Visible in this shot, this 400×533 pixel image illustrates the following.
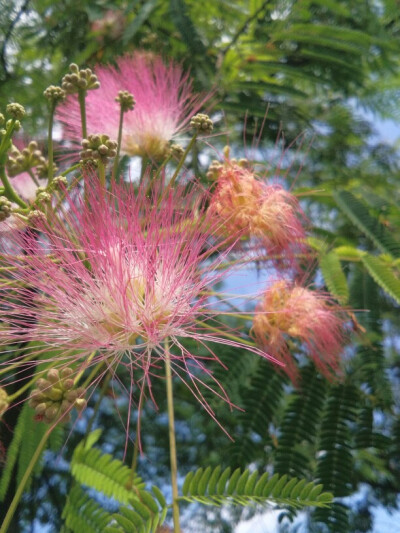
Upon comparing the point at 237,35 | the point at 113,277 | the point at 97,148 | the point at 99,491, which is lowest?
the point at 99,491

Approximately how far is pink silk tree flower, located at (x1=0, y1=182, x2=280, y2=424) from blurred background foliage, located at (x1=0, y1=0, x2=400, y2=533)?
1.90ft

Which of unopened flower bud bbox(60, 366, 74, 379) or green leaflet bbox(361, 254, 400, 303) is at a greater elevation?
green leaflet bbox(361, 254, 400, 303)

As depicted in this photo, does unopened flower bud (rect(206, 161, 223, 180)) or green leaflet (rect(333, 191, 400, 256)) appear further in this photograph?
green leaflet (rect(333, 191, 400, 256))

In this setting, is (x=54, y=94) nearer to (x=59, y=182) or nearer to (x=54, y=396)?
(x=59, y=182)

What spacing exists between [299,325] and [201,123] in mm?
777

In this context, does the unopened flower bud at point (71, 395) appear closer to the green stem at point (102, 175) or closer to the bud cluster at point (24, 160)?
the green stem at point (102, 175)

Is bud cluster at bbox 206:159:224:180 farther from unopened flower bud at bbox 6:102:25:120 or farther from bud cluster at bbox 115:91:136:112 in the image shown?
unopened flower bud at bbox 6:102:25:120

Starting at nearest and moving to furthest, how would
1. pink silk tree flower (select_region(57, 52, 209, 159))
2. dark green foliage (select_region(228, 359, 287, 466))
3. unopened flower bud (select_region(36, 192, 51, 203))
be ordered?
1. unopened flower bud (select_region(36, 192, 51, 203))
2. dark green foliage (select_region(228, 359, 287, 466))
3. pink silk tree flower (select_region(57, 52, 209, 159))

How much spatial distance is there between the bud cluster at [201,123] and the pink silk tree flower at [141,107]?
2.05 feet

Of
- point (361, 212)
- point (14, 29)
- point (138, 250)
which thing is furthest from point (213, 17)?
point (138, 250)

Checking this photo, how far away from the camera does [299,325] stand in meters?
1.98

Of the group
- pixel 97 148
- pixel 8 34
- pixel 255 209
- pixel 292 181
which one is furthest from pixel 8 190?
pixel 8 34

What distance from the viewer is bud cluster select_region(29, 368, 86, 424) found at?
1415 mm

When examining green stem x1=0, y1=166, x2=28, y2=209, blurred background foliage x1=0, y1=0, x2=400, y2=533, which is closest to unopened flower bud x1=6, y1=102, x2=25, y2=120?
green stem x1=0, y1=166, x2=28, y2=209
